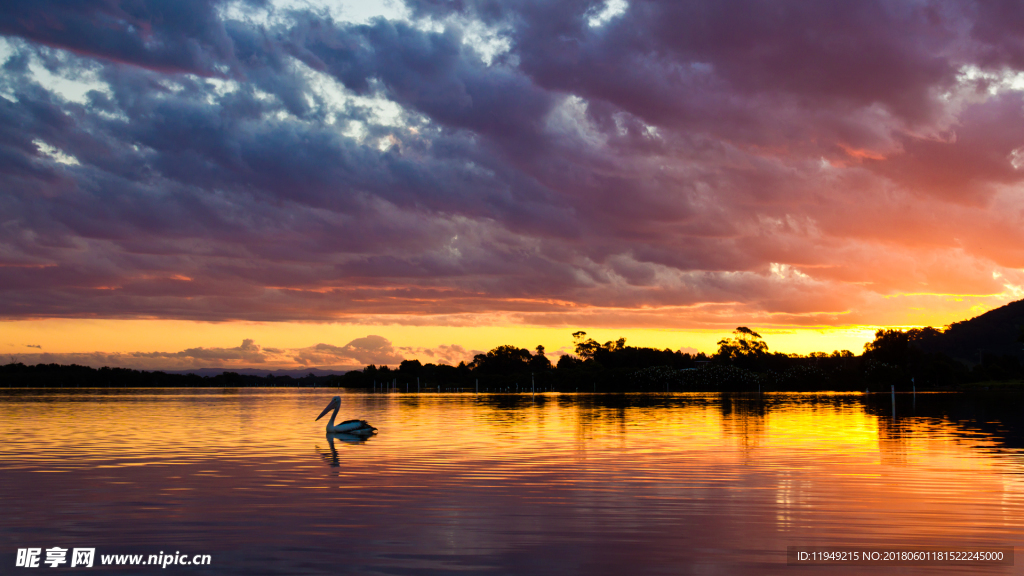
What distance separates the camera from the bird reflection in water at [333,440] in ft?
88.7

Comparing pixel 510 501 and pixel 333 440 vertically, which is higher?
pixel 510 501

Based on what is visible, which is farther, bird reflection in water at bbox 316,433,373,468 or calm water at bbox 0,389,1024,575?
bird reflection in water at bbox 316,433,373,468

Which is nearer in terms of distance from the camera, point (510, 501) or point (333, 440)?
point (510, 501)

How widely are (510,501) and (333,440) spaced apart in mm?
20261

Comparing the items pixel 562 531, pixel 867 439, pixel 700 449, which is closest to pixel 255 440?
pixel 700 449

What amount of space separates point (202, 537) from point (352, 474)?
9.17m

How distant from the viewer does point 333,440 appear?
119ft

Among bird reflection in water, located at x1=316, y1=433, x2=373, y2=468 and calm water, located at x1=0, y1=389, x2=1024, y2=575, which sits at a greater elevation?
calm water, located at x1=0, y1=389, x2=1024, y2=575

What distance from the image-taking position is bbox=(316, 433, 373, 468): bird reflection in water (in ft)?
88.7

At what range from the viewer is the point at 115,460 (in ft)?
89.2

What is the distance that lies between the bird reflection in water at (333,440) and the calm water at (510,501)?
1.05ft

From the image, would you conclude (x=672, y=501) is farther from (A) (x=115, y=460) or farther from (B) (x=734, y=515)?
(A) (x=115, y=460)

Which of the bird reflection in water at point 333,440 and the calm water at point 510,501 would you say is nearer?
the calm water at point 510,501

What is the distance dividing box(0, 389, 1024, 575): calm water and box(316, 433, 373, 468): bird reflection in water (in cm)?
32
